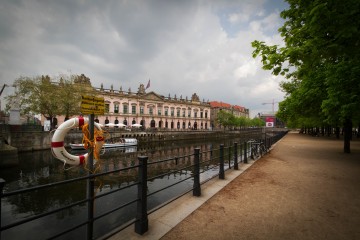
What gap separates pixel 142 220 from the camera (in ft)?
12.9

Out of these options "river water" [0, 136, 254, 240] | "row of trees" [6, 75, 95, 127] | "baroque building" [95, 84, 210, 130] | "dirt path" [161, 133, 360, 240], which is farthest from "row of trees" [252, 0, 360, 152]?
"baroque building" [95, 84, 210, 130]

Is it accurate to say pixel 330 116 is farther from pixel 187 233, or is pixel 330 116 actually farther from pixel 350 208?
pixel 187 233

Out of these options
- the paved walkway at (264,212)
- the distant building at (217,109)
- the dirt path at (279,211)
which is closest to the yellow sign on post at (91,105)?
the paved walkway at (264,212)

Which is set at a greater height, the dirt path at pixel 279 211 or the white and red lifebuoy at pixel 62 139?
the white and red lifebuoy at pixel 62 139

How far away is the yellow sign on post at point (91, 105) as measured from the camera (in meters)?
3.95

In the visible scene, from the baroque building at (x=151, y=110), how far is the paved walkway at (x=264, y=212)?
47882 mm

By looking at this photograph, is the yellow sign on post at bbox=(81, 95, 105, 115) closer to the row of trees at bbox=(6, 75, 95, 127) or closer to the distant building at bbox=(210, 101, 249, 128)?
the row of trees at bbox=(6, 75, 95, 127)

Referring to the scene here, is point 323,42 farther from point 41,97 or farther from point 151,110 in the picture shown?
point 151,110

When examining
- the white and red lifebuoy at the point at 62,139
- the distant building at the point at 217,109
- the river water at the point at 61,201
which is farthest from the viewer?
the distant building at the point at 217,109

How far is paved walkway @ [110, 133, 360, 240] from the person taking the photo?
4016 mm

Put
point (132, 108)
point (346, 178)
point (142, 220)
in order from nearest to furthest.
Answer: point (142, 220)
point (346, 178)
point (132, 108)

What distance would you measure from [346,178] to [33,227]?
1198 cm

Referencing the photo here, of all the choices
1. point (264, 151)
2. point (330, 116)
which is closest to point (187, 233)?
point (330, 116)

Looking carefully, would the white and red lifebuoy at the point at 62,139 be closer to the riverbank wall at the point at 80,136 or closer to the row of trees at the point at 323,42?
the riverbank wall at the point at 80,136
